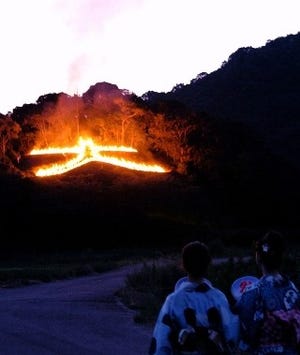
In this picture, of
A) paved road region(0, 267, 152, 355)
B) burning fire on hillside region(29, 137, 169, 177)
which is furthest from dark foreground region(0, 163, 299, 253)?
paved road region(0, 267, 152, 355)

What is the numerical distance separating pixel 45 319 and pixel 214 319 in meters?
10.7

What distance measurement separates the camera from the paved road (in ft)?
38.9

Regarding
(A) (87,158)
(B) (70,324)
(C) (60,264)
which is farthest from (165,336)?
(A) (87,158)

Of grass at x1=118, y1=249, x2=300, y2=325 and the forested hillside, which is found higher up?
the forested hillside

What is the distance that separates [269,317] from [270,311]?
0.04m

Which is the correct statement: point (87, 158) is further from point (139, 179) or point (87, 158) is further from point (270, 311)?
point (270, 311)

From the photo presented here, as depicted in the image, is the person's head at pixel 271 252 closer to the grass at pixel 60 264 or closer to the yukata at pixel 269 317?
the yukata at pixel 269 317

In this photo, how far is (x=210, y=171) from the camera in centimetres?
5225

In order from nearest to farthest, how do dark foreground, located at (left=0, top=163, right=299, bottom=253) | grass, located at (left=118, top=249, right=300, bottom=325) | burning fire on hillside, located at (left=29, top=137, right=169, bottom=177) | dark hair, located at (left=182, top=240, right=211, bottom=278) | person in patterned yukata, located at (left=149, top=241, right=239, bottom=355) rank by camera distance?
person in patterned yukata, located at (left=149, top=241, right=239, bottom=355), dark hair, located at (left=182, top=240, right=211, bottom=278), grass, located at (left=118, top=249, right=300, bottom=325), dark foreground, located at (left=0, top=163, right=299, bottom=253), burning fire on hillside, located at (left=29, top=137, right=169, bottom=177)

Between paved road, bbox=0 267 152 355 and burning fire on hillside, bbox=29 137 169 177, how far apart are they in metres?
26.1

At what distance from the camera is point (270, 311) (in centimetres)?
514

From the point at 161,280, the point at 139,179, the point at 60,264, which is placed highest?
the point at 139,179

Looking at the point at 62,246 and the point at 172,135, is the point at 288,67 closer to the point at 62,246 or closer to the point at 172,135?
the point at 172,135

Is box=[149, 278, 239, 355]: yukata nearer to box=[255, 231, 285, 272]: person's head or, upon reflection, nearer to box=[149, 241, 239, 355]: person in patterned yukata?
box=[149, 241, 239, 355]: person in patterned yukata
